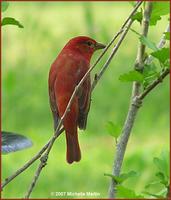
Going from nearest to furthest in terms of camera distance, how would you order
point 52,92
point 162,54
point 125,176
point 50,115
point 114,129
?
point 162,54
point 125,176
point 114,129
point 52,92
point 50,115

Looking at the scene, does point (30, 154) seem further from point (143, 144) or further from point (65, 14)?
point (65, 14)

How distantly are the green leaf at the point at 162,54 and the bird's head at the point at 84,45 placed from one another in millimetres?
617

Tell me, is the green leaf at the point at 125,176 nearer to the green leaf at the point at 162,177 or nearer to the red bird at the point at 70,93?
the green leaf at the point at 162,177

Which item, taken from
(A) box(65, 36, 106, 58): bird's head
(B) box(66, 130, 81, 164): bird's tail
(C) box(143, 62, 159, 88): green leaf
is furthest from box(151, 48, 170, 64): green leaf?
(A) box(65, 36, 106, 58): bird's head

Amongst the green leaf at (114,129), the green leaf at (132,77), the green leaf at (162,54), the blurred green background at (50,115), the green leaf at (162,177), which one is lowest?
the blurred green background at (50,115)

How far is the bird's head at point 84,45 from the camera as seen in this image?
6.46ft

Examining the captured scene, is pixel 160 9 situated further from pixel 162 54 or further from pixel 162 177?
pixel 162 177

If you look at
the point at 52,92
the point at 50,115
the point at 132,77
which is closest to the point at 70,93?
the point at 52,92

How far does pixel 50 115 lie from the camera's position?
537 centimetres

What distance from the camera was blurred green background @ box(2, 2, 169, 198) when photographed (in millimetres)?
4137

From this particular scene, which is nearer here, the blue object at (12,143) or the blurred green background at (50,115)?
the blue object at (12,143)

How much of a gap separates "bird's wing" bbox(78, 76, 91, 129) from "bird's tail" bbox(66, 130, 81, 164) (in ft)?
0.13

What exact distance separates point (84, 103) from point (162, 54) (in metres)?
0.43

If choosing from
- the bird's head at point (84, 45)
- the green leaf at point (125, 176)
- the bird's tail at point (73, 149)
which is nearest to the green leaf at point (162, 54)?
the green leaf at point (125, 176)
